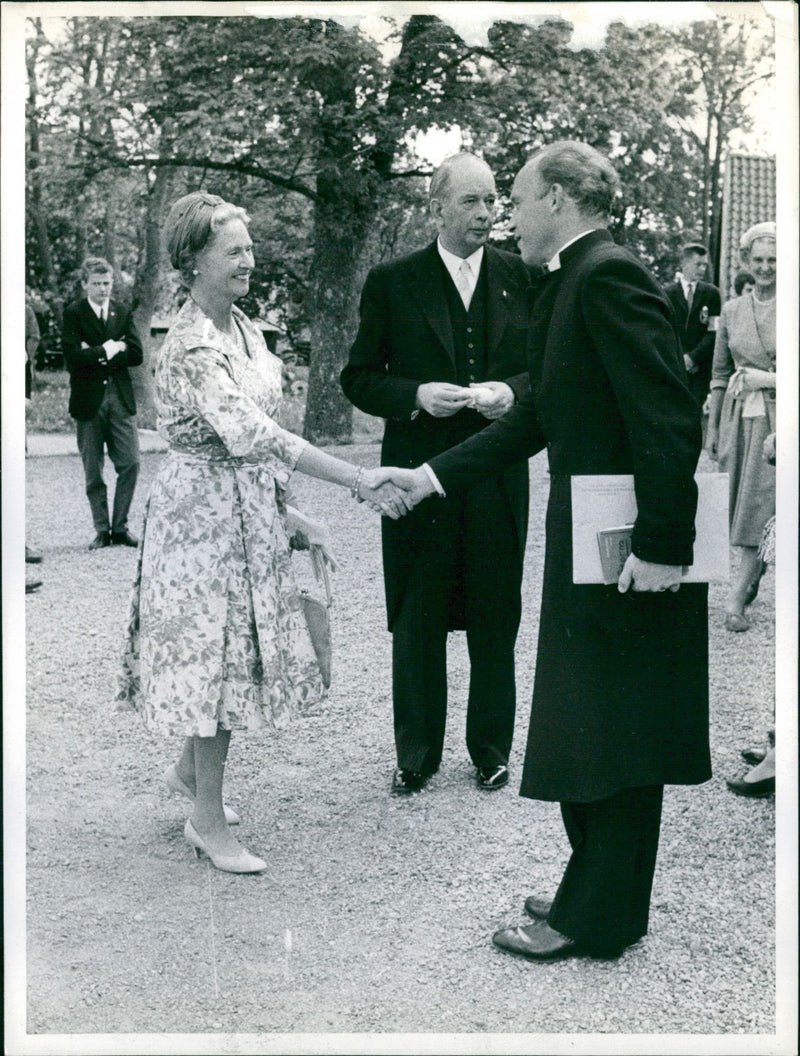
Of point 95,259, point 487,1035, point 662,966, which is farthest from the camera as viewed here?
point 95,259

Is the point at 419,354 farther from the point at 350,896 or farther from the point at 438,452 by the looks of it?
the point at 350,896

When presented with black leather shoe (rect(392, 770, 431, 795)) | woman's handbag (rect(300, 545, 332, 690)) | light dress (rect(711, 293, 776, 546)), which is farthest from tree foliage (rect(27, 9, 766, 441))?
black leather shoe (rect(392, 770, 431, 795))

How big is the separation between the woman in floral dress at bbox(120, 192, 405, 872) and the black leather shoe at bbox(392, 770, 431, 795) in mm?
792

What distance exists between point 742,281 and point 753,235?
1.51 meters

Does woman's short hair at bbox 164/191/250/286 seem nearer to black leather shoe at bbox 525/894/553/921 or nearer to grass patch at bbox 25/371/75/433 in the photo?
black leather shoe at bbox 525/894/553/921

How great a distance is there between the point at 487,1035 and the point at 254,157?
12.4 feet

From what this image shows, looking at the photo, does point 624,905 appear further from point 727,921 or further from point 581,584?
point 581,584

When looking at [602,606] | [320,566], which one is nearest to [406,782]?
[320,566]

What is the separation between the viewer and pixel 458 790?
16.1 ft

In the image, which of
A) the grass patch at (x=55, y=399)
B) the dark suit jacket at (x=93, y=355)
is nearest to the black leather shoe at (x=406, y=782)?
the grass patch at (x=55, y=399)

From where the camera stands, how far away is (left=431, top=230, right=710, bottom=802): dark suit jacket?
11.0 feet

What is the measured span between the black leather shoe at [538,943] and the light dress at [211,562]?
0.96 meters

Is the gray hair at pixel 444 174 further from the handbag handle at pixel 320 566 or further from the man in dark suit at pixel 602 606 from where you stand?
the handbag handle at pixel 320 566

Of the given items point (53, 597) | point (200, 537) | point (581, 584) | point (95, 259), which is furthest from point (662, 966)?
point (95, 259)
